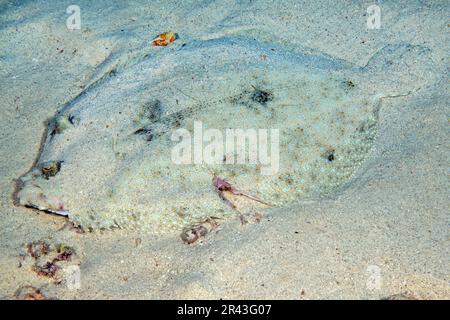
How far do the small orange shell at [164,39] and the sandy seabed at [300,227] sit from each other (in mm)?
270

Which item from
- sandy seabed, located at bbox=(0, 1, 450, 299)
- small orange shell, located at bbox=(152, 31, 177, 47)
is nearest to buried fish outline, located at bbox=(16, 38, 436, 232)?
sandy seabed, located at bbox=(0, 1, 450, 299)

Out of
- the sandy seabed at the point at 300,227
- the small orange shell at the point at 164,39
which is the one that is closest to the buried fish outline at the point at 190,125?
the sandy seabed at the point at 300,227

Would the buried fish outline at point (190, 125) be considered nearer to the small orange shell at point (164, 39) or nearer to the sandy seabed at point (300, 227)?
the sandy seabed at point (300, 227)

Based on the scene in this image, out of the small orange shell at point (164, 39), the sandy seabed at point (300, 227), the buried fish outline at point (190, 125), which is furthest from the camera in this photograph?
the small orange shell at point (164, 39)

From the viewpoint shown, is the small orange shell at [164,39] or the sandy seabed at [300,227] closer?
the sandy seabed at [300,227]

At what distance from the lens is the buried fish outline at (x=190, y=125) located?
418 cm

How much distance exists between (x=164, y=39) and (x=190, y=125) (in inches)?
106

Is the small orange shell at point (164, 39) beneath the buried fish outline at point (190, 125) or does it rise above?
above

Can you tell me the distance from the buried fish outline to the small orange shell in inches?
43.2

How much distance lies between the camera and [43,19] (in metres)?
7.13

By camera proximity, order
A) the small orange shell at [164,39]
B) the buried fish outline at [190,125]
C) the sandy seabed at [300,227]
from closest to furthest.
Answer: the sandy seabed at [300,227] < the buried fish outline at [190,125] < the small orange shell at [164,39]

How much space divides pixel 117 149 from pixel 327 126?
257 centimetres
